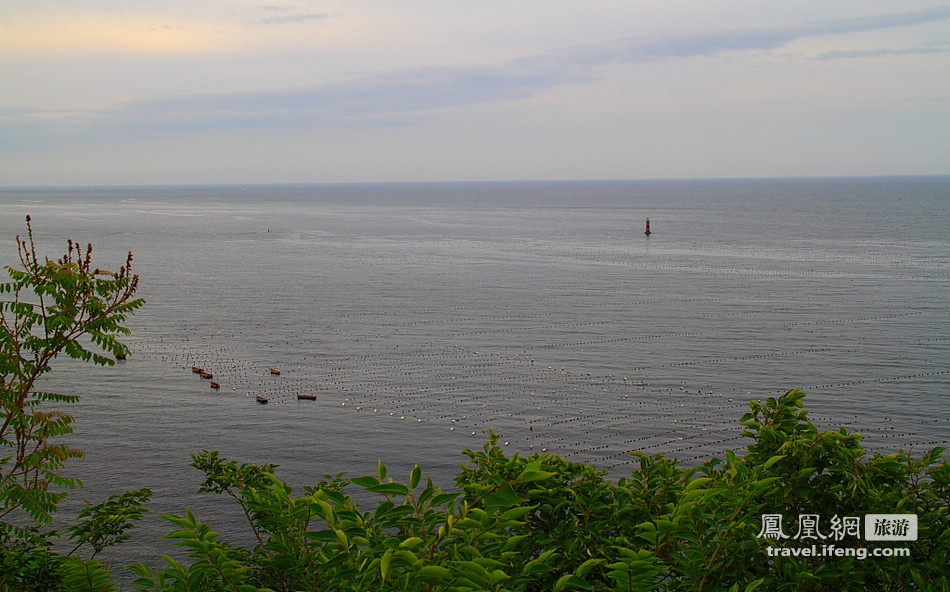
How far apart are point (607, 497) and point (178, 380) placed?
242ft

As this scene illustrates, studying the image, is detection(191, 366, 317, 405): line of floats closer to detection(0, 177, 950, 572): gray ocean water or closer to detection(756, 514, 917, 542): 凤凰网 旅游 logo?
detection(0, 177, 950, 572): gray ocean water

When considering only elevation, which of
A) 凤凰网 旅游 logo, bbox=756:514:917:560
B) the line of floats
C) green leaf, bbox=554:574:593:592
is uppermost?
green leaf, bbox=554:574:593:592

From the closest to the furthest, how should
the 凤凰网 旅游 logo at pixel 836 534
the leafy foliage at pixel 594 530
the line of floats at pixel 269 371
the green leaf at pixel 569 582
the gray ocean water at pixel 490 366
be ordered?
1. the green leaf at pixel 569 582
2. the leafy foliage at pixel 594 530
3. the 凤凰网 旅游 logo at pixel 836 534
4. the gray ocean water at pixel 490 366
5. the line of floats at pixel 269 371

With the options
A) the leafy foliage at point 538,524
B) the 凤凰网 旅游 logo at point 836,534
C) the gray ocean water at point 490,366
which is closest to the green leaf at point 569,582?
the leafy foliage at point 538,524

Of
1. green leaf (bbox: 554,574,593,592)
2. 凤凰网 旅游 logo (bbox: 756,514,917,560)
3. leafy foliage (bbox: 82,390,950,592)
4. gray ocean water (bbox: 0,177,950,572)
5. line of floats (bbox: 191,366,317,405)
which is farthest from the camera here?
line of floats (bbox: 191,366,317,405)

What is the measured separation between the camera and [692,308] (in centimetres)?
10762

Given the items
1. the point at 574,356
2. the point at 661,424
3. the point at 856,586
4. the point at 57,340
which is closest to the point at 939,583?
the point at 856,586

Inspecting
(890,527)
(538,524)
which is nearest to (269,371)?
(538,524)

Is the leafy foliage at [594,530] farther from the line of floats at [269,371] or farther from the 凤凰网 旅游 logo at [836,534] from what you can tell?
the line of floats at [269,371]

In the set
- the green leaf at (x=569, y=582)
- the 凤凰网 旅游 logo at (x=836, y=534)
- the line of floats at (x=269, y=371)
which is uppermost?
the green leaf at (x=569, y=582)

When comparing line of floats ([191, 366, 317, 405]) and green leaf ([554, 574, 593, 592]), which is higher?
green leaf ([554, 574, 593, 592])

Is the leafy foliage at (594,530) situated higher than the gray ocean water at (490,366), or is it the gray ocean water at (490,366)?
the leafy foliage at (594,530)

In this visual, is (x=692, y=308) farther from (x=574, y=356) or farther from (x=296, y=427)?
(x=296, y=427)

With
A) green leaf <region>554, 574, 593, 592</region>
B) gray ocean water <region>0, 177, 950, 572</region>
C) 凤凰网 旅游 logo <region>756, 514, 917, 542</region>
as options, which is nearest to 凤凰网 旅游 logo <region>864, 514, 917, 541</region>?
凤凰网 旅游 logo <region>756, 514, 917, 542</region>
